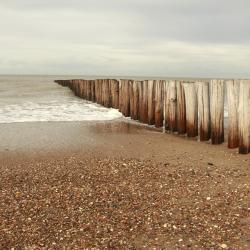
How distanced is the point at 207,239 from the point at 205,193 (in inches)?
53.4

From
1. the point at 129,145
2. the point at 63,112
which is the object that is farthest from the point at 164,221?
the point at 63,112

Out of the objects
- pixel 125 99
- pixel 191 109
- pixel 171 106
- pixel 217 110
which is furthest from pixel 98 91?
pixel 217 110

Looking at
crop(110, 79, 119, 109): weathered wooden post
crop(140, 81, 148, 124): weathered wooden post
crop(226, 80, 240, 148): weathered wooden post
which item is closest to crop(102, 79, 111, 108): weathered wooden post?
crop(110, 79, 119, 109): weathered wooden post

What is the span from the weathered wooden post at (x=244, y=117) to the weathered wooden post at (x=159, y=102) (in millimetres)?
3803

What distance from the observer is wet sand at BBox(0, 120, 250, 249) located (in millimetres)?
4020

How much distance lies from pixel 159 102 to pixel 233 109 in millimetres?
3744

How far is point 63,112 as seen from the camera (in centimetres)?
1543

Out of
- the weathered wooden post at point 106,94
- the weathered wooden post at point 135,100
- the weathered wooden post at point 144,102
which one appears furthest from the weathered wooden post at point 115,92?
the weathered wooden post at point 144,102

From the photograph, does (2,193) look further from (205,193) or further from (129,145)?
(129,145)

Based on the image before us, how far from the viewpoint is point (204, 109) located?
8.88 meters

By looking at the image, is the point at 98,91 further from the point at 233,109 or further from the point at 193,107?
the point at 233,109

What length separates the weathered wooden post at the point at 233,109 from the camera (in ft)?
25.3

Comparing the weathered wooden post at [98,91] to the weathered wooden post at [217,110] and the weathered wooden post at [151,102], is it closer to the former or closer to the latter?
the weathered wooden post at [151,102]

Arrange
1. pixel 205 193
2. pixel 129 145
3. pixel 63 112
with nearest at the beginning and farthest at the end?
pixel 205 193
pixel 129 145
pixel 63 112
